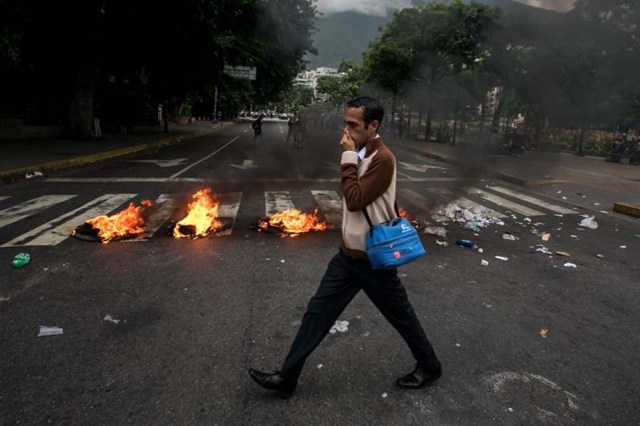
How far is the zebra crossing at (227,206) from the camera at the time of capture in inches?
230

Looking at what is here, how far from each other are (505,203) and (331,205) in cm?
393

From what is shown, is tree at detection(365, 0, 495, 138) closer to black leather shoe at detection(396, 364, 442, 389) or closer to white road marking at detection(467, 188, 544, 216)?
white road marking at detection(467, 188, 544, 216)

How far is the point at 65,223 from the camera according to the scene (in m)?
6.16

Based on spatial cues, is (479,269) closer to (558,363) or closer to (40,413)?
(558,363)

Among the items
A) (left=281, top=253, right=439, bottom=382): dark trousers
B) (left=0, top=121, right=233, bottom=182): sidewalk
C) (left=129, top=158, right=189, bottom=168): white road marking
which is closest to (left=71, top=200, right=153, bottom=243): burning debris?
(left=281, top=253, right=439, bottom=382): dark trousers

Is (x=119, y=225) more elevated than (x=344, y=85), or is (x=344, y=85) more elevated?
(x=344, y=85)

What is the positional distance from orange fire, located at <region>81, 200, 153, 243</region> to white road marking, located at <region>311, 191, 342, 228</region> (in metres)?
2.82

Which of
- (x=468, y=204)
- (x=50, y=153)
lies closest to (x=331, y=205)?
(x=468, y=204)

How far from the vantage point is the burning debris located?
5.50 m

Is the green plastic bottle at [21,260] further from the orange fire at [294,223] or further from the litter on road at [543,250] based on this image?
the litter on road at [543,250]

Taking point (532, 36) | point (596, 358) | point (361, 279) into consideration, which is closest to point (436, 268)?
point (596, 358)

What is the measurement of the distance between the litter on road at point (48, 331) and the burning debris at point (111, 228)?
231cm

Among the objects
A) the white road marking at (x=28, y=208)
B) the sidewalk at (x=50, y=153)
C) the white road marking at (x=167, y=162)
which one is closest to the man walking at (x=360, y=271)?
the white road marking at (x=28, y=208)

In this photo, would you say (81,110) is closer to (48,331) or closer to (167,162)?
(167,162)
